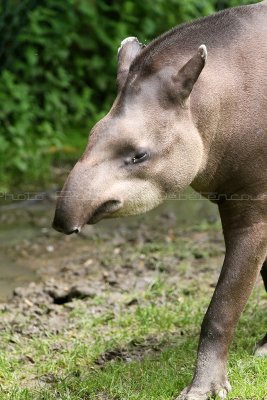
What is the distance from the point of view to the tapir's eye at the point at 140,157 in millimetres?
4507

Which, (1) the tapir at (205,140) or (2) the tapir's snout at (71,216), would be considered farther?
(1) the tapir at (205,140)

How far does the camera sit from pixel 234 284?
4.88 metres

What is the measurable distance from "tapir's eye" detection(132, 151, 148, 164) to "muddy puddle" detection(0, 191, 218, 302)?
2532mm

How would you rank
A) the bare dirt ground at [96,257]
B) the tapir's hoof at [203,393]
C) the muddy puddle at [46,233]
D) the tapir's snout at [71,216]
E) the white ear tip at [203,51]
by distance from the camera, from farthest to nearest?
the muddy puddle at [46,233] → the bare dirt ground at [96,257] → the tapir's hoof at [203,393] → the white ear tip at [203,51] → the tapir's snout at [71,216]

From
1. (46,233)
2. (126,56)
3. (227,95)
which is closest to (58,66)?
(46,233)

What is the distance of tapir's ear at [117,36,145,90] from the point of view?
480 centimetres

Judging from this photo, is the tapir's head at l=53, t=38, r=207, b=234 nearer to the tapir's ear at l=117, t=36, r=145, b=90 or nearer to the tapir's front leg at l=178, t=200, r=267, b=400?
the tapir's ear at l=117, t=36, r=145, b=90

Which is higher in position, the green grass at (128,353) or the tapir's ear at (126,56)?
the tapir's ear at (126,56)

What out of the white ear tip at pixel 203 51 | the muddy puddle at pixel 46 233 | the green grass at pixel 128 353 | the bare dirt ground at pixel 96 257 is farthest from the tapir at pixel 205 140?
the muddy puddle at pixel 46 233

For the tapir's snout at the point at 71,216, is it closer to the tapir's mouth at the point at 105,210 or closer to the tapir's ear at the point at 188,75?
the tapir's mouth at the point at 105,210

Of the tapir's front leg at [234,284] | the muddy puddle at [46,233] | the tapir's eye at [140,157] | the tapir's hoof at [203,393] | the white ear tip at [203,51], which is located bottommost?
the muddy puddle at [46,233]

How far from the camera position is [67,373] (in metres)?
5.27

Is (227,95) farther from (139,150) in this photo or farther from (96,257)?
(96,257)

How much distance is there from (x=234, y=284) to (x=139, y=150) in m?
0.90
